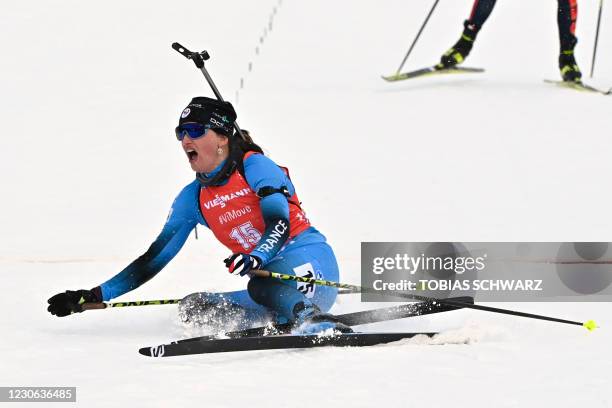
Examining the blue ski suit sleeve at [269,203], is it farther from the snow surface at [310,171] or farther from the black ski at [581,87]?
the black ski at [581,87]

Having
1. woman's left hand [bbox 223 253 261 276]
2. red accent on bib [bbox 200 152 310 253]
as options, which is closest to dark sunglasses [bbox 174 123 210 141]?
red accent on bib [bbox 200 152 310 253]

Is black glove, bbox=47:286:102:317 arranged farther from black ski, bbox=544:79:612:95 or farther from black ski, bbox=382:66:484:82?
black ski, bbox=544:79:612:95

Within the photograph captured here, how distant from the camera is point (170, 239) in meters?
5.69

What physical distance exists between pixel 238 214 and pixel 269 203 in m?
0.36

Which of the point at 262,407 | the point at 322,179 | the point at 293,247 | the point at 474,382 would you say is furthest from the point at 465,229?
the point at 262,407

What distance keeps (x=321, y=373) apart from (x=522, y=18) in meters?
15.3

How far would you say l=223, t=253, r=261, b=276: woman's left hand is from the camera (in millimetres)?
4828

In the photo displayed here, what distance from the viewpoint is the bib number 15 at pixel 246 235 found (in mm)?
5574

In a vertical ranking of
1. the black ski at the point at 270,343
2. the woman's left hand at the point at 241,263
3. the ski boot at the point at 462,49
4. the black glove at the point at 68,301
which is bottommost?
the black ski at the point at 270,343

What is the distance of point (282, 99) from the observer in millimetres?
12914

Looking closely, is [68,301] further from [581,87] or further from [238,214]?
[581,87]

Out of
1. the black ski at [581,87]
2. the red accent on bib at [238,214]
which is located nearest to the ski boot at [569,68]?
the black ski at [581,87]

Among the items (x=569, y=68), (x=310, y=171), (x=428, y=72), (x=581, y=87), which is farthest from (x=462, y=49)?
(x=310, y=171)

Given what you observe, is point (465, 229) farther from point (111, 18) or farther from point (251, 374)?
point (111, 18)
